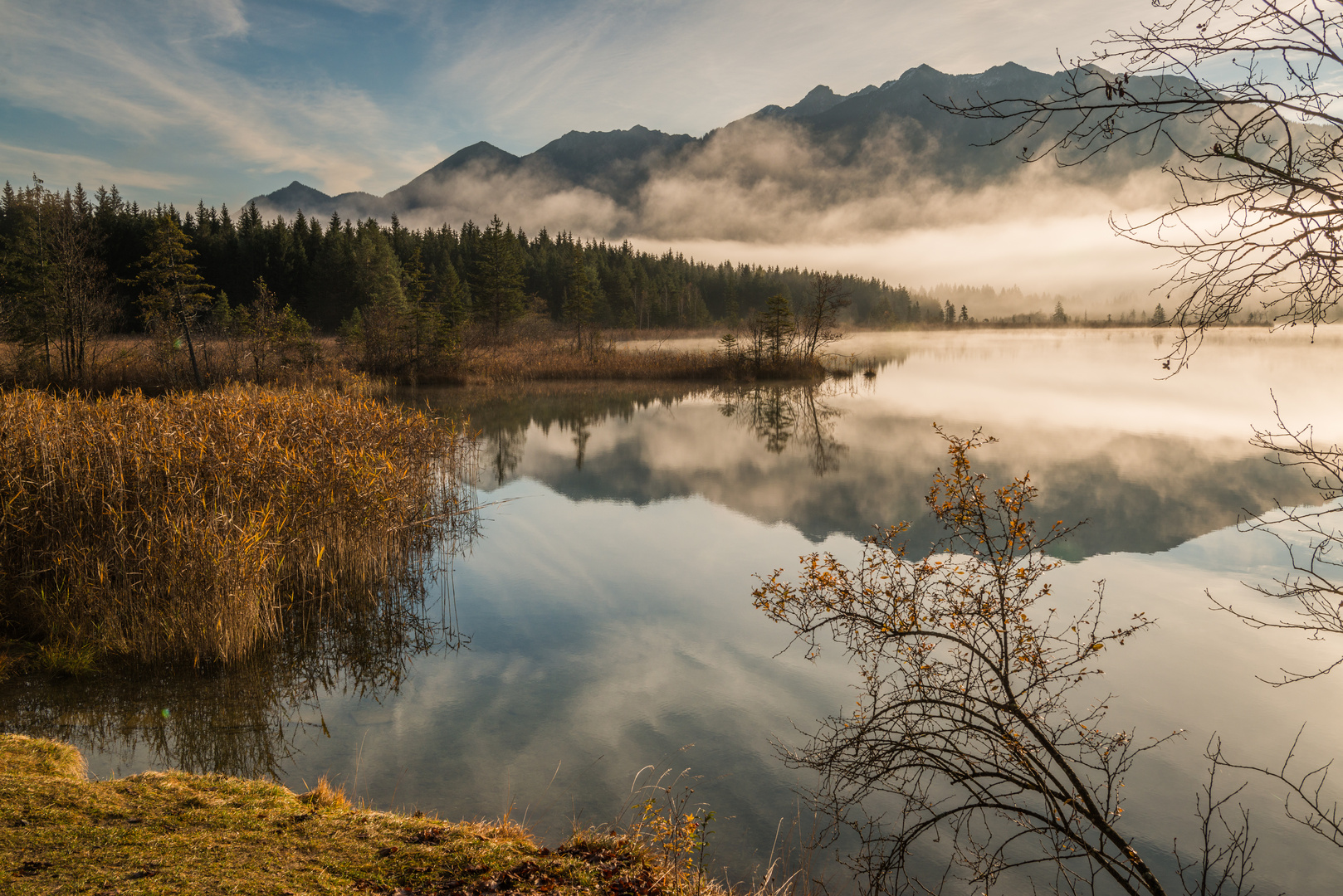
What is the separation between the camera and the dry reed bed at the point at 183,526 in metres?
7.59

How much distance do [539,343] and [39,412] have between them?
5498 cm

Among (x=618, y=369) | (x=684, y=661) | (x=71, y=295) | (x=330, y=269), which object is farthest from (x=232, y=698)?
(x=330, y=269)

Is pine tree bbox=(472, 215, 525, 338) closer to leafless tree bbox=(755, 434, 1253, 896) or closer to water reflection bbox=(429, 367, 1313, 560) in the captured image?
water reflection bbox=(429, 367, 1313, 560)

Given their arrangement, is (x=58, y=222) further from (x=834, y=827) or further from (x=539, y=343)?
(x=834, y=827)

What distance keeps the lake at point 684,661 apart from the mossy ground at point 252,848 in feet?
4.63

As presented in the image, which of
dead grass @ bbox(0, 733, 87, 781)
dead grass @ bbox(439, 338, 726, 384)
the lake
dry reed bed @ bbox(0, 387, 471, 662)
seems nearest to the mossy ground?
dead grass @ bbox(0, 733, 87, 781)

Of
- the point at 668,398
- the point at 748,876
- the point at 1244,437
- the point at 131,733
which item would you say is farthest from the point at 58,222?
the point at 1244,437

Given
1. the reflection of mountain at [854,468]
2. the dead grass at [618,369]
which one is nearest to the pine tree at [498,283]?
the dead grass at [618,369]

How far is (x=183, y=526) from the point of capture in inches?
313

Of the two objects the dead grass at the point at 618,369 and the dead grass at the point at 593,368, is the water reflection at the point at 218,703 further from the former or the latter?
the dead grass at the point at 593,368

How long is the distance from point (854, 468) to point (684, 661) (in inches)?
524

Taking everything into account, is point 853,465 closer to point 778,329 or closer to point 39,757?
point 39,757

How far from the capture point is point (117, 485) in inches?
333

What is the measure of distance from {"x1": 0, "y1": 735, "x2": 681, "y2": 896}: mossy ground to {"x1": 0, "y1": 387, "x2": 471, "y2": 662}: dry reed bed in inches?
A: 126
